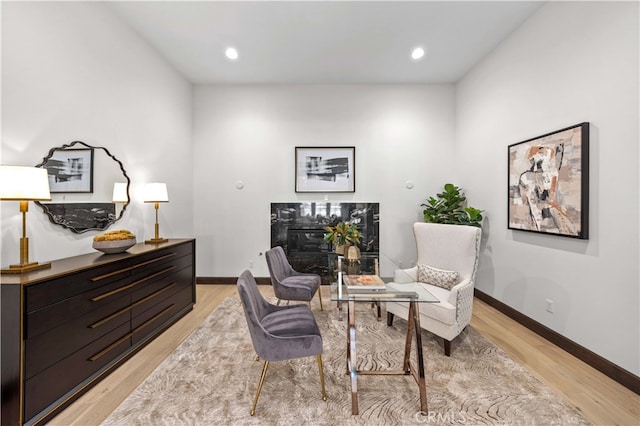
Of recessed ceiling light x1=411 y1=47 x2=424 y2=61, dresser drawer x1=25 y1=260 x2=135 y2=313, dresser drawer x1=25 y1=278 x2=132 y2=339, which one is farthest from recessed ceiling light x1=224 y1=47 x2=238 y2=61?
dresser drawer x1=25 y1=278 x2=132 y2=339

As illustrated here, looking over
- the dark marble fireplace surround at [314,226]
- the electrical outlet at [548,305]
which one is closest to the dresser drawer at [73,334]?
the dark marble fireplace surround at [314,226]

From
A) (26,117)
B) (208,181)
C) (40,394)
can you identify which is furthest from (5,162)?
(208,181)

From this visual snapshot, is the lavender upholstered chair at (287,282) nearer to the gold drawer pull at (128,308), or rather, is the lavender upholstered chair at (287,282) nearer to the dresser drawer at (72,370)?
the gold drawer pull at (128,308)

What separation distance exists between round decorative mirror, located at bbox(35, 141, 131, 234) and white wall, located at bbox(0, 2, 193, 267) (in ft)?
0.23

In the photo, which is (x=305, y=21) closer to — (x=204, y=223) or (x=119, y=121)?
(x=119, y=121)

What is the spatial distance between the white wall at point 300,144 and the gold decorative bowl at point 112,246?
2093 mm

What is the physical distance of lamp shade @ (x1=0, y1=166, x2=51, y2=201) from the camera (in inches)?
65.7

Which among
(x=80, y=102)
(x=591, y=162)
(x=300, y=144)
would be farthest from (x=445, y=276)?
(x=80, y=102)

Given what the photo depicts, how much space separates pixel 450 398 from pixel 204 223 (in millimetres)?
4163

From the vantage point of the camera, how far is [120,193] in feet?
9.82

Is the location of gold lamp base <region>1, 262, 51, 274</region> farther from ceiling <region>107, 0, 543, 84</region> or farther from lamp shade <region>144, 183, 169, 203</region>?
ceiling <region>107, 0, 543, 84</region>

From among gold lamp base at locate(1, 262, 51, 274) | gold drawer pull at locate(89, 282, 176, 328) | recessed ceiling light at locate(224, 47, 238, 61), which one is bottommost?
gold drawer pull at locate(89, 282, 176, 328)

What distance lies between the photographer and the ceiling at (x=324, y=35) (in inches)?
112

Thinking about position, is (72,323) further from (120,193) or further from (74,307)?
(120,193)
